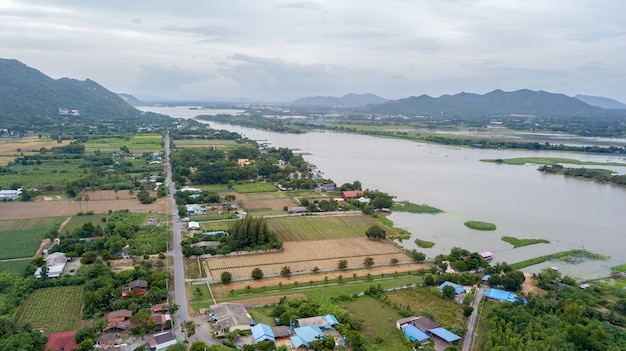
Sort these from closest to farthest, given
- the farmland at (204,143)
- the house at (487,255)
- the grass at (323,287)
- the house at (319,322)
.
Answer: the house at (319,322) → the grass at (323,287) → the house at (487,255) → the farmland at (204,143)

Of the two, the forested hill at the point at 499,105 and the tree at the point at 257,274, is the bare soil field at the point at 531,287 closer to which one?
the tree at the point at 257,274

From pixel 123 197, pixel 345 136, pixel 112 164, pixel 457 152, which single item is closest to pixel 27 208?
pixel 123 197

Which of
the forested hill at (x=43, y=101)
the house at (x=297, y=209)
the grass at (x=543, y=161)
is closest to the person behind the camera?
the house at (x=297, y=209)

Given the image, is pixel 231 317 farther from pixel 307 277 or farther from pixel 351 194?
pixel 351 194

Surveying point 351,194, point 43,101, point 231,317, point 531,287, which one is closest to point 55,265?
point 231,317

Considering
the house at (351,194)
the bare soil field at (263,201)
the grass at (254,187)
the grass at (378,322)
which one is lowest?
the grass at (378,322)

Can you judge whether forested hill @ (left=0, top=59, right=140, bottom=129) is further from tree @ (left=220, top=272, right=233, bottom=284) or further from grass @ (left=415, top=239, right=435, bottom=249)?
grass @ (left=415, top=239, right=435, bottom=249)

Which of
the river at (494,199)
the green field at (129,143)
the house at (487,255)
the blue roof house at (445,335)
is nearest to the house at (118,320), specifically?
the blue roof house at (445,335)

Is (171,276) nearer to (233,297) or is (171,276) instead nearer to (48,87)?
(233,297)
